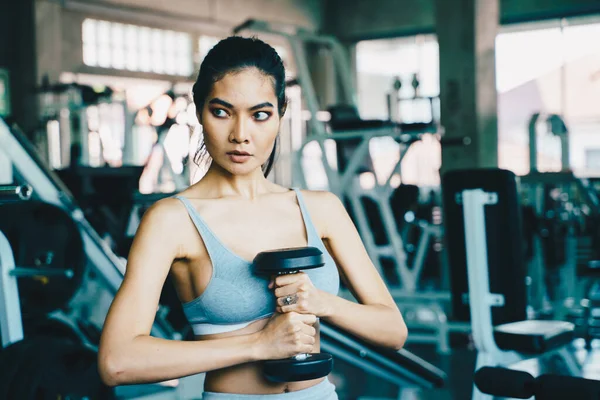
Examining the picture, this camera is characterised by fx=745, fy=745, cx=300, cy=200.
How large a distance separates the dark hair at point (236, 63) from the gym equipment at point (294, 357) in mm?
242

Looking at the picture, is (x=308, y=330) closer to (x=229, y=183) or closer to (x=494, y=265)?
(x=229, y=183)

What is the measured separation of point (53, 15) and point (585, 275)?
5.97 m

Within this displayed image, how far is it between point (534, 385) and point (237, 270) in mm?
441

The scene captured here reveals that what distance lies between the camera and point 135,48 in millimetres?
8680

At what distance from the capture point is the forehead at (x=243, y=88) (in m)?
0.93

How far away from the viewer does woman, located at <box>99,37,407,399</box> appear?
33.5 inches

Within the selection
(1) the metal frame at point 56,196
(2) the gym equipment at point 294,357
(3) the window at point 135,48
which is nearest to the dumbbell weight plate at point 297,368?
(2) the gym equipment at point 294,357

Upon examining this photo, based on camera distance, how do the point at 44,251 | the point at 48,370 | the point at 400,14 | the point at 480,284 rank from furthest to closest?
1. the point at 400,14
2. the point at 44,251
3. the point at 48,370
4. the point at 480,284

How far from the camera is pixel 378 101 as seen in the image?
11.1m

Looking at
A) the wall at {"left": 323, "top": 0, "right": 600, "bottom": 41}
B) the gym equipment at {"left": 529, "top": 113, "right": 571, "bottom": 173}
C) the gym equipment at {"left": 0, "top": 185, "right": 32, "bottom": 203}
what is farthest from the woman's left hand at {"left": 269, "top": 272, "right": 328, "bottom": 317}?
the wall at {"left": 323, "top": 0, "right": 600, "bottom": 41}

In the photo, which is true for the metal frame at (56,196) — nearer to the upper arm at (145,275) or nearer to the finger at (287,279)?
the upper arm at (145,275)

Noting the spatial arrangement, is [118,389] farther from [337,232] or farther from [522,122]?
[522,122]

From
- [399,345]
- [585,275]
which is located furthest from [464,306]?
[585,275]

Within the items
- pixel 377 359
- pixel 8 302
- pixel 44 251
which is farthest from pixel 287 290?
pixel 44 251
